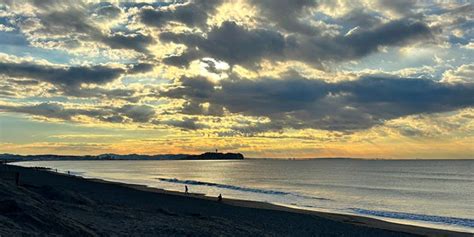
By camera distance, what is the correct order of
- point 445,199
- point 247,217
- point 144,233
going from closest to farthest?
point 144,233, point 247,217, point 445,199

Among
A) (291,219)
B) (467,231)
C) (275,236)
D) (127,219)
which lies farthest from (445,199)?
(127,219)

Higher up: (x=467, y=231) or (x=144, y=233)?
(x=144, y=233)

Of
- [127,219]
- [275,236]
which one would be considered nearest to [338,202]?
[275,236]

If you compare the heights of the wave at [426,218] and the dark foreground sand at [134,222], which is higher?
the dark foreground sand at [134,222]

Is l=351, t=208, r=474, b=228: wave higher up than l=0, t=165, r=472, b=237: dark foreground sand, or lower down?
lower down

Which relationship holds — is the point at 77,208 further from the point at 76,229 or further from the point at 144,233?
the point at 76,229

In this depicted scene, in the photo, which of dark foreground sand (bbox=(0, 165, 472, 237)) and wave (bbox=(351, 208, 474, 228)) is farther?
wave (bbox=(351, 208, 474, 228))

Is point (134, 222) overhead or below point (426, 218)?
overhead

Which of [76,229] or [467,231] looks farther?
[467,231]

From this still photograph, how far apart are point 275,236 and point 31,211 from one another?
12.5 m

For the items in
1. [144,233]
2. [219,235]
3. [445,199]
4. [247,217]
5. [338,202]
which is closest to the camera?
[144,233]

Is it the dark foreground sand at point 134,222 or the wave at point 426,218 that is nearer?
the dark foreground sand at point 134,222

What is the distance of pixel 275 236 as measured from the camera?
77.7ft

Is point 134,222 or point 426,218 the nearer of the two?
point 134,222
